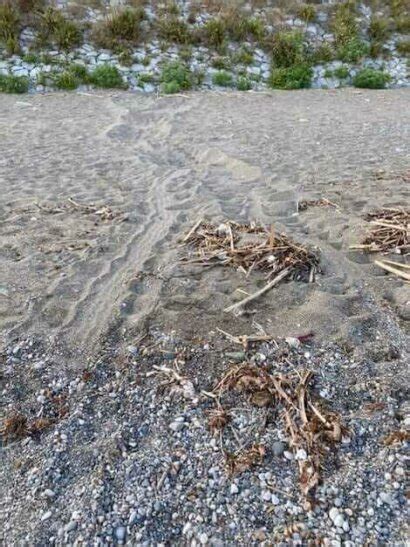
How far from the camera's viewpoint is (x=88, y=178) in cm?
603

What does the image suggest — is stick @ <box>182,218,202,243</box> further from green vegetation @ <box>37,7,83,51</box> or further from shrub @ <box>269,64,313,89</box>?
green vegetation @ <box>37,7,83,51</box>

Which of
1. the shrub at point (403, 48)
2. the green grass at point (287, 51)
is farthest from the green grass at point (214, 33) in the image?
the shrub at point (403, 48)

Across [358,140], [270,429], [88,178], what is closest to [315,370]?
[270,429]

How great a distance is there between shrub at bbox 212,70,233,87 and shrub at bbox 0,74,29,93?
4377 mm

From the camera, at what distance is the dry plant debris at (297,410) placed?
231 cm

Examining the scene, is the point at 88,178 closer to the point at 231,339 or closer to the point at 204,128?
the point at 204,128

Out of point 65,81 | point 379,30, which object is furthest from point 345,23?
point 65,81

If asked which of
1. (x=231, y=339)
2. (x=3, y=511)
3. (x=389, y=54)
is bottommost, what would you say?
(x=3, y=511)

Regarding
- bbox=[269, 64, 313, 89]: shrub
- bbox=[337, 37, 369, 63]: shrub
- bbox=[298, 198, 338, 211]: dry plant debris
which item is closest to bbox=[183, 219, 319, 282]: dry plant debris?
bbox=[298, 198, 338, 211]: dry plant debris

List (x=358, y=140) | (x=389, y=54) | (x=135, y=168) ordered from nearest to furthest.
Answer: (x=135, y=168) → (x=358, y=140) → (x=389, y=54)

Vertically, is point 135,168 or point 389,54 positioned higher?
point 389,54

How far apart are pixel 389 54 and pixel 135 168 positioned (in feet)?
33.2

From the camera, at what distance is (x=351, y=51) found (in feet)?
42.5

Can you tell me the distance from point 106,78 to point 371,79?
639cm
